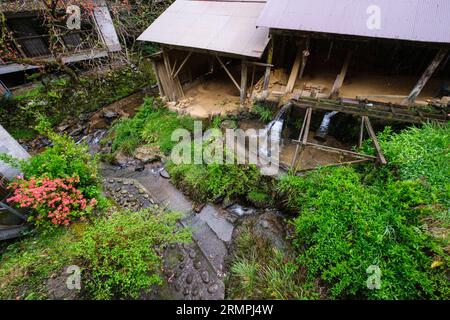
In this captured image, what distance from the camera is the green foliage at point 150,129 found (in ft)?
31.2

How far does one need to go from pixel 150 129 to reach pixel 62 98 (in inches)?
252

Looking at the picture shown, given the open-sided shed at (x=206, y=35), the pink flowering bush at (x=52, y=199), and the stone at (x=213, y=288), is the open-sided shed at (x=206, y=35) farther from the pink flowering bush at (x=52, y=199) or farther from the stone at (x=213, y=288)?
the stone at (x=213, y=288)

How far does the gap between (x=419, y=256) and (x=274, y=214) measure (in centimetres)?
338

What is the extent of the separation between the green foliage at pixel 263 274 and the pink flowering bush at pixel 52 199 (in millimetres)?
4084

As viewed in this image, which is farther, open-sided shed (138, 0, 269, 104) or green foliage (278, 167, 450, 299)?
open-sided shed (138, 0, 269, 104)

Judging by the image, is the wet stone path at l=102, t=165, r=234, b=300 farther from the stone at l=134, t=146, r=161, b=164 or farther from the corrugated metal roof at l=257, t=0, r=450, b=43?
the corrugated metal roof at l=257, t=0, r=450, b=43

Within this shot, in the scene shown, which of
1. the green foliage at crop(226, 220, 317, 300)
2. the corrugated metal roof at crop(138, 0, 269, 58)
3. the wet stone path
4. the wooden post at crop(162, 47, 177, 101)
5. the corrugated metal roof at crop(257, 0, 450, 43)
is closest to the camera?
the green foliage at crop(226, 220, 317, 300)

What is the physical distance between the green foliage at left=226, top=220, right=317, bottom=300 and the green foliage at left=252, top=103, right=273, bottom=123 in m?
5.12

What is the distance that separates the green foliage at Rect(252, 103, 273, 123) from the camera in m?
8.91


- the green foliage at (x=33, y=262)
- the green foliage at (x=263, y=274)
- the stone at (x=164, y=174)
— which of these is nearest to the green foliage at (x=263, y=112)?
the stone at (x=164, y=174)

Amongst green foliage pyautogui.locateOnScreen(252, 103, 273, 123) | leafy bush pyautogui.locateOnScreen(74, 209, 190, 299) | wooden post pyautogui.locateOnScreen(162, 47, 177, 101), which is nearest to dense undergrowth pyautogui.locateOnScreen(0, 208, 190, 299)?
leafy bush pyautogui.locateOnScreen(74, 209, 190, 299)
